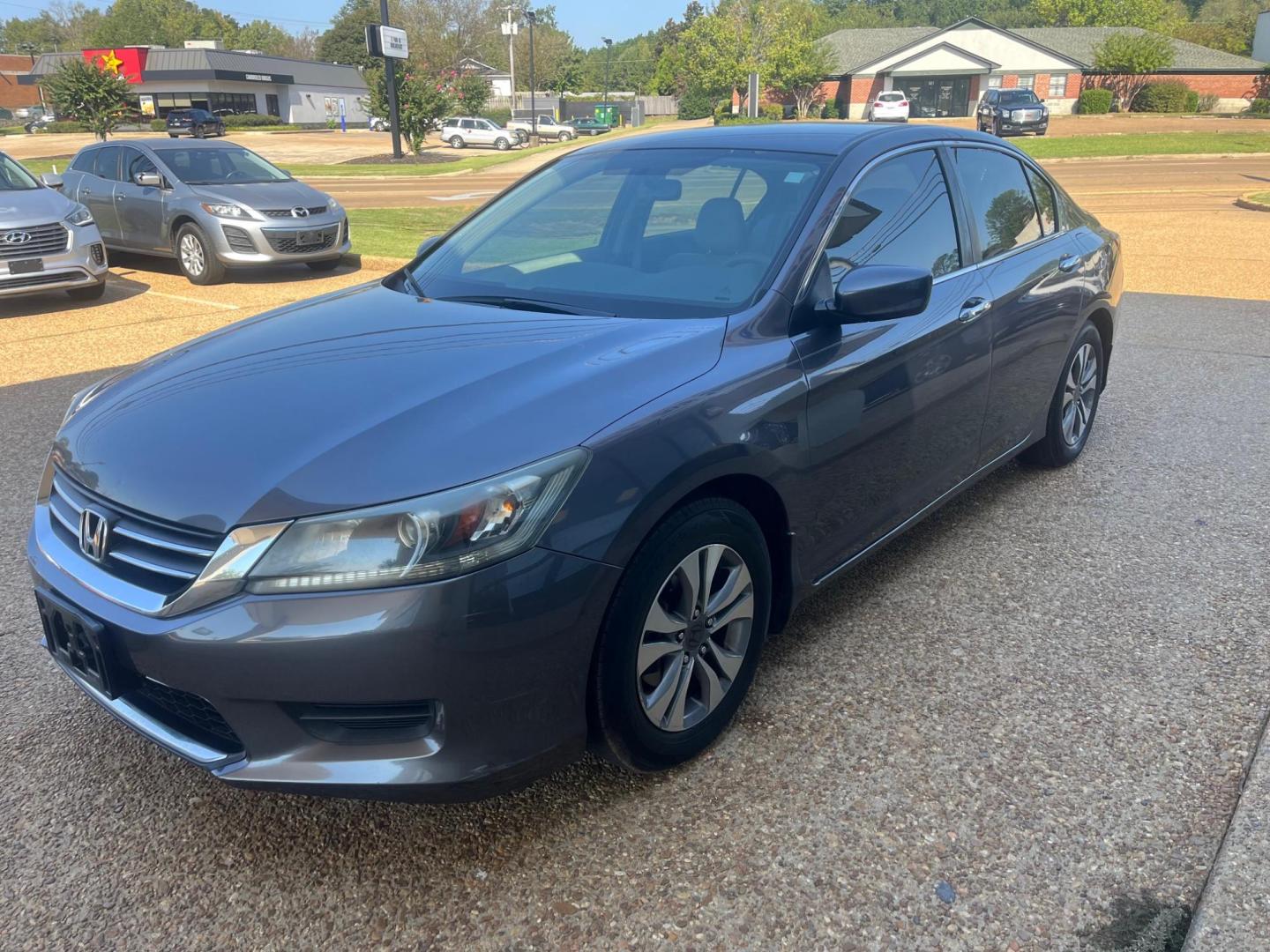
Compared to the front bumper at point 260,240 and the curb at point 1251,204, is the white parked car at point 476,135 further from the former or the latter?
the front bumper at point 260,240

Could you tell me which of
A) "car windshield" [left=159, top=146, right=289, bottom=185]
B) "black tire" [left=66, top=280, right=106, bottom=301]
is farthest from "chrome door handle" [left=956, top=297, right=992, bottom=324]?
"car windshield" [left=159, top=146, right=289, bottom=185]

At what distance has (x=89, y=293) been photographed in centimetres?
1035

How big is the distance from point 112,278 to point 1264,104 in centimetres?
5608

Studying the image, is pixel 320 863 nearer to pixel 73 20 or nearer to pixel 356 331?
pixel 356 331

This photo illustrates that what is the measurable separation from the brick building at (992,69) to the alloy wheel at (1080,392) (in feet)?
206

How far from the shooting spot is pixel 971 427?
13.0 feet

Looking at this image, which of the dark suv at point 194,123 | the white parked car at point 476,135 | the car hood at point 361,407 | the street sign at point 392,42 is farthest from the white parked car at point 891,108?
the car hood at point 361,407

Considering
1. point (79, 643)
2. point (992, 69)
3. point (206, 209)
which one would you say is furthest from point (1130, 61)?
point (79, 643)

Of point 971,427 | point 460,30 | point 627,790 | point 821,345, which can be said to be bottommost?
point 627,790

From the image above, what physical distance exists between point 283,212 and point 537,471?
9.89 metres

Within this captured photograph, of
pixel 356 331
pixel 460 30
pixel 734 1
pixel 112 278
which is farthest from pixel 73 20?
pixel 356 331

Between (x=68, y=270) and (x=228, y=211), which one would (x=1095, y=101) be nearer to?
(x=228, y=211)

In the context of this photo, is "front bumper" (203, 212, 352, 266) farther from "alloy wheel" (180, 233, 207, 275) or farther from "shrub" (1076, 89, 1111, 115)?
"shrub" (1076, 89, 1111, 115)

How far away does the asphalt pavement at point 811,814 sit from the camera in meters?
2.29
